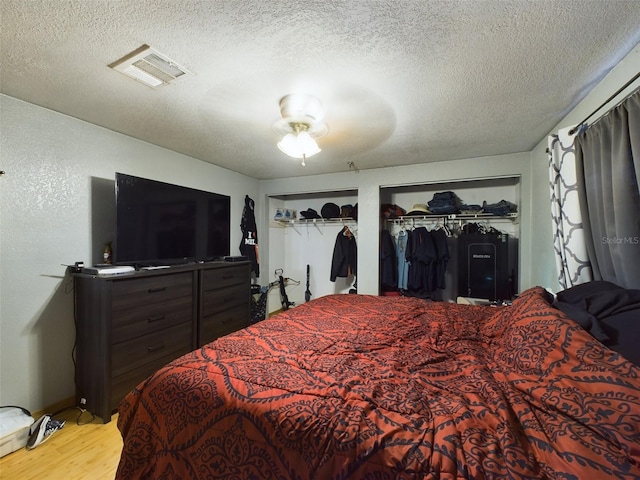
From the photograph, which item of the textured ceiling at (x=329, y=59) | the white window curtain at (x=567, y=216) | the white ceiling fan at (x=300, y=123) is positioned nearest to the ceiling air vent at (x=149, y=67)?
the textured ceiling at (x=329, y=59)

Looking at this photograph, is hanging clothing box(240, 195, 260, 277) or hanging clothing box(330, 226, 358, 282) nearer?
hanging clothing box(240, 195, 260, 277)

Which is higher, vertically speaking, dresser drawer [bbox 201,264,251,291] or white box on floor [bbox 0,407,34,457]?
dresser drawer [bbox 201,264,251,291]

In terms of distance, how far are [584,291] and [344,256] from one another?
276cm

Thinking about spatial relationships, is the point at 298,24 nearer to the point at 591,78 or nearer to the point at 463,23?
the point at 463,23

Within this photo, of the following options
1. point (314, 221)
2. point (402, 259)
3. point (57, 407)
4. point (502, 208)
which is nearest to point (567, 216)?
point (502, 208)

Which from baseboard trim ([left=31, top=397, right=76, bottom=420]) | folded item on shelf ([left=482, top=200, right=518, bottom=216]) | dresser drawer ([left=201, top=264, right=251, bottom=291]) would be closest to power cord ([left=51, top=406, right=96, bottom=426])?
baseboard trim ([left=31, top=397, right=76, bottom=420])

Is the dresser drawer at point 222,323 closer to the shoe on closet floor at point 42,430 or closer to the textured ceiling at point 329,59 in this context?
the shoe on closet floor at point 42,430

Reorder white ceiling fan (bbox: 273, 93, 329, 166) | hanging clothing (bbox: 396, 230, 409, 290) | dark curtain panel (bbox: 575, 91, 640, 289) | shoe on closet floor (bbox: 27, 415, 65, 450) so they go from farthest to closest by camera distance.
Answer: hanging clothing (bbox: 396, 230, 409, 290)
white ceiling fan (bbox: 273, 93, 329, 166)
shoe on closet floor (bbox: 27, 415, 65, 450)
dark curtain panel (bbox: 575, 91, 640, 289)

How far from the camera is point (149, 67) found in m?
1.42

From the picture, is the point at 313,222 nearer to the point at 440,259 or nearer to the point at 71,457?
the point at 440,259

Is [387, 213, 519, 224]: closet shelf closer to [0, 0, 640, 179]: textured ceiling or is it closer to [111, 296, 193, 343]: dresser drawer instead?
[0, 0, 640, 179]: textured ceiling

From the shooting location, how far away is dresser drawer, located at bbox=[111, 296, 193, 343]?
5.98 ft

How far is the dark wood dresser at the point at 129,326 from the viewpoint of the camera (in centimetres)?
178

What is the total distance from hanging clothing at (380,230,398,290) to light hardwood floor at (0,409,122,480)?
291 centimetres
